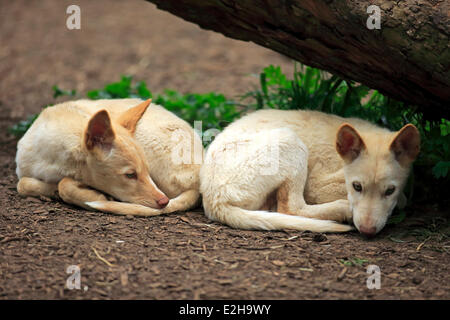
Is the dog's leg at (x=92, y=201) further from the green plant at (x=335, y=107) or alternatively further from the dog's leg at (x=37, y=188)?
the green plant at (x=335, y=107)

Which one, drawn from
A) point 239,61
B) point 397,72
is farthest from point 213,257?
point 239,61

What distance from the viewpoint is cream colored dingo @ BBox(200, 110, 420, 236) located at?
14.8 ft

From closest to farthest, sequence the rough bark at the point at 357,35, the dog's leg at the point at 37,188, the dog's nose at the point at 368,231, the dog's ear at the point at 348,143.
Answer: the rough bark at the point at 357,35 < the dog's nose at the point at 368,231 < the dog's ear at the point at 348,143 < the dog's leg at the point at 37,188

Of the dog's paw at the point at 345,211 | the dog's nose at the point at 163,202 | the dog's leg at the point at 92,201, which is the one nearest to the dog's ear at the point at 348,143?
the dog's paw at the point at 345,211

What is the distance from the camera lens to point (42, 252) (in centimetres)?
400

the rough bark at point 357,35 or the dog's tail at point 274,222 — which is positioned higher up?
the rough bark at point 357,35

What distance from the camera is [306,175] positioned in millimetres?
4914

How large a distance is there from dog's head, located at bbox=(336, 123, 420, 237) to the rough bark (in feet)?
1.76

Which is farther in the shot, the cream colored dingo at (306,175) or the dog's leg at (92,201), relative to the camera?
the dog's leg at (92,201)

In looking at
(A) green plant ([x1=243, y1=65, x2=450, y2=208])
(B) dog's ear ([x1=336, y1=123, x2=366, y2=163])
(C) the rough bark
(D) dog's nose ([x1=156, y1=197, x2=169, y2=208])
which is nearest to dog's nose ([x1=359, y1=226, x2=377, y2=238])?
(B) dog's ear ([x1=336, y1=123, x2=366, y2=163])

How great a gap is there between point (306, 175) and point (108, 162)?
6.23 ft

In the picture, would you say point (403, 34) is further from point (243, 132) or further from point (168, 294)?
point (168, 294)

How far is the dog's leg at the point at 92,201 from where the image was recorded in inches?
189

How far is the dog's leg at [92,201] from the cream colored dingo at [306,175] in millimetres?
614
